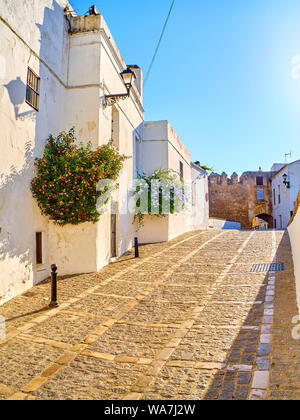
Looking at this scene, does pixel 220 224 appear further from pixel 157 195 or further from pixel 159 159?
pixel 157 195

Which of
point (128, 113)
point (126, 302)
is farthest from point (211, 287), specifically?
point (128, 113)

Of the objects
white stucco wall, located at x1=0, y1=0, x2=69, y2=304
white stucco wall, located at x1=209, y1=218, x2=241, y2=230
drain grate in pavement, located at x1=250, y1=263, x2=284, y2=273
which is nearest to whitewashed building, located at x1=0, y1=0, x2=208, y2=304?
white stucco wall, located at x1=0, y1=0, x2=69, y2=304

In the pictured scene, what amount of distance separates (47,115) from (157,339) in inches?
240

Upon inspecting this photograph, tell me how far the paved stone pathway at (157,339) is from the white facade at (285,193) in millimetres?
20349

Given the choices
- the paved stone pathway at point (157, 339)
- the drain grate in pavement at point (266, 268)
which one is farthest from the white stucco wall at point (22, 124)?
the drain grate in pavement at point (266, 268)

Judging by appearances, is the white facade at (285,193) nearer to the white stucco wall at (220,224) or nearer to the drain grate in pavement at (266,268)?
the white stucco wall at (220,224)

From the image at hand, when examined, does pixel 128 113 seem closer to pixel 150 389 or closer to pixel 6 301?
pixel 6 301

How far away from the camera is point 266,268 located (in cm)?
729

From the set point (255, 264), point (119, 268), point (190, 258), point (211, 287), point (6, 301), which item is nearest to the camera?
point (6, 301)

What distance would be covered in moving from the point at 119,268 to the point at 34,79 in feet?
17.2

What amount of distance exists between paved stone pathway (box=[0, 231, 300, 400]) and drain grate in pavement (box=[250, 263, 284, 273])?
0.59 feet

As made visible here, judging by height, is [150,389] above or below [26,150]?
below

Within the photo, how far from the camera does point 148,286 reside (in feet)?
21.6

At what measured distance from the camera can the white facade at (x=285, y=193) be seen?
25391 mm
